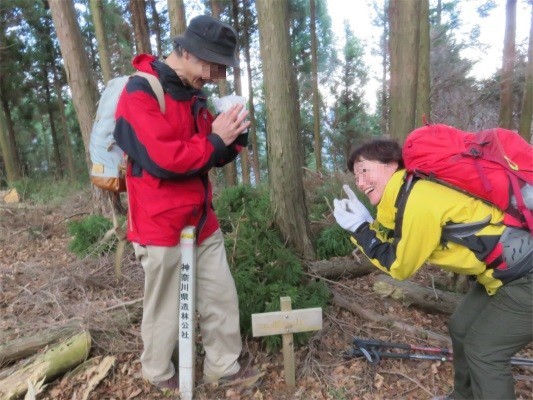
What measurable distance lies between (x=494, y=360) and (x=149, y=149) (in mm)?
2114

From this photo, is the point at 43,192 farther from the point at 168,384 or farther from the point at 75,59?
the point at 168,384

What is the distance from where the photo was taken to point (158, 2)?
13930mm

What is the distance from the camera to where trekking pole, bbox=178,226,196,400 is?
7.87 ft

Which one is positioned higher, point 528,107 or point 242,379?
point 528,107

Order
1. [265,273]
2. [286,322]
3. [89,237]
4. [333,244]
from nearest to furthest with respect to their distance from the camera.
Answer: [286,322], [265,273], [333,244], [89,237]

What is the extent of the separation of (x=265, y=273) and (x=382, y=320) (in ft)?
3.72

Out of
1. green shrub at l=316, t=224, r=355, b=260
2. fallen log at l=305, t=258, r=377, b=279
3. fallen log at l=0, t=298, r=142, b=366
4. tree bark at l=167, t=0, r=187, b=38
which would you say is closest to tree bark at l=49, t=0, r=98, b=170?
tree bark at l=167, t=0, r=187, b=38

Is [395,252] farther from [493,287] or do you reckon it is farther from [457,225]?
[493,287]

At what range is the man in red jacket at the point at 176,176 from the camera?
2086mm

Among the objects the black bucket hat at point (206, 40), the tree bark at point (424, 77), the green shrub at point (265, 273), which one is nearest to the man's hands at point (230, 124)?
the black bucket hat at point (206, 40)

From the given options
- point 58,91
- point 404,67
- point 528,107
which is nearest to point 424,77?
point 404,67

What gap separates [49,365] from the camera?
2.78 metres

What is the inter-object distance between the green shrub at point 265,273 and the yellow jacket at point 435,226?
4.54 feet

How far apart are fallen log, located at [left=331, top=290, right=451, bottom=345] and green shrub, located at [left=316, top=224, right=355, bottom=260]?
0.78 metres
